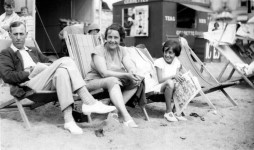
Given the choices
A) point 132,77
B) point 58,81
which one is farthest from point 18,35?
point 132,77

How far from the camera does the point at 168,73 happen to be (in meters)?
4.16

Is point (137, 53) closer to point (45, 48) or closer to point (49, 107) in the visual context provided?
point (49, 107)

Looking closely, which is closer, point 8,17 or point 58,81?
point 58,81

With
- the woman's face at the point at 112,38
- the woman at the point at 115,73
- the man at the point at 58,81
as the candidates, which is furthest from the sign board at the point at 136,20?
the man at the point at 58,81

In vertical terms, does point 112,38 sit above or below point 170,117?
above

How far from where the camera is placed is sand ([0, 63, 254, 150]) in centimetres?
282

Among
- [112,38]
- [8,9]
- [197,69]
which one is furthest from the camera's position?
[8,9]

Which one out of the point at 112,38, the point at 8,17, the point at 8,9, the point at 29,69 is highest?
the point at 8,9

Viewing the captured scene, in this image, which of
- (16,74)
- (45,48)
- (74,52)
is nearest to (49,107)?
(74,52)

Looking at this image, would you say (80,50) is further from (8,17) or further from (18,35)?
(8,17)

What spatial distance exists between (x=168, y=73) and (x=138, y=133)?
3.90 ft

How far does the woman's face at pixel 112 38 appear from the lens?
3689 millimetres

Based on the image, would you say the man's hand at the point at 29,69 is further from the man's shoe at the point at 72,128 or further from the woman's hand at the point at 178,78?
the woman's hand at the point at 178,78

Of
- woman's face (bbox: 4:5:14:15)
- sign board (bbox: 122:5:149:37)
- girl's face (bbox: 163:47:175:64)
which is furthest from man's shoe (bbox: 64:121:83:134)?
sign board (bbox: 122:5:149:37)
